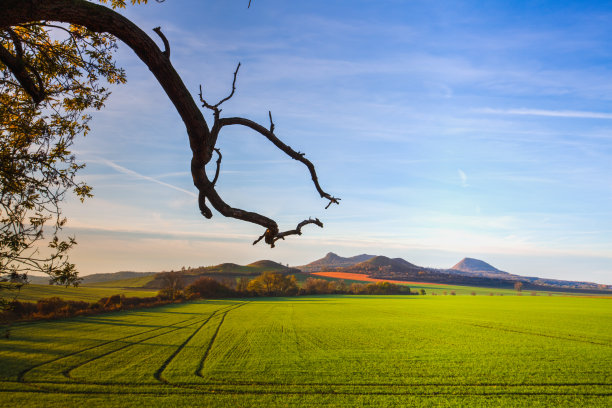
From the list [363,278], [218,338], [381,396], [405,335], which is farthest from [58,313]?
[363,278]

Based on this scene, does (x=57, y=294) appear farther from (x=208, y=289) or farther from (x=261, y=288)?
(x=261, y=288)

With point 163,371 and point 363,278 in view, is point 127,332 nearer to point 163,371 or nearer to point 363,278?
point 163,371

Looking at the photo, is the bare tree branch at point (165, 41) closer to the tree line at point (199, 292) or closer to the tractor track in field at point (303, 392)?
the tractor track in field at point (303, 392)

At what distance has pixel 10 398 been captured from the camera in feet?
51.9

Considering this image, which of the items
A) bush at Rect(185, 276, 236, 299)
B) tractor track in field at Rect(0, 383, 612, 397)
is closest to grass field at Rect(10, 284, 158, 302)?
bush at Rect(185, 276, 236, 299)

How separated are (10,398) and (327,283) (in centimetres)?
10763

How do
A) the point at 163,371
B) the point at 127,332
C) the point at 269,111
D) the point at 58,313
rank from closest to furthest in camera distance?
the point at 269,111
the point at 163,371
the point at 127,332
the point at 58,313

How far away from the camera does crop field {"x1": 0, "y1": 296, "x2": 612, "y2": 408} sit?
16.0m

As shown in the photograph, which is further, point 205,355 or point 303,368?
point 205,355

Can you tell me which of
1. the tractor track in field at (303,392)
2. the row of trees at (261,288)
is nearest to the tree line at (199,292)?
the row of trees at (261,288)

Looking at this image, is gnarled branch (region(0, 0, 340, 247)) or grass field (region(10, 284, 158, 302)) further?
grass field (region(10, 284, 158, 302))

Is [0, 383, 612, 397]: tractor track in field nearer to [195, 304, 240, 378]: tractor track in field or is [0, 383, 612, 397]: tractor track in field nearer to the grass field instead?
[195, 304, 240, 378]: tractor track in field

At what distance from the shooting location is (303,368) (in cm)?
2061

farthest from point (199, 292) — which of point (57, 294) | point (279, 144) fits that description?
point (279, 144)
